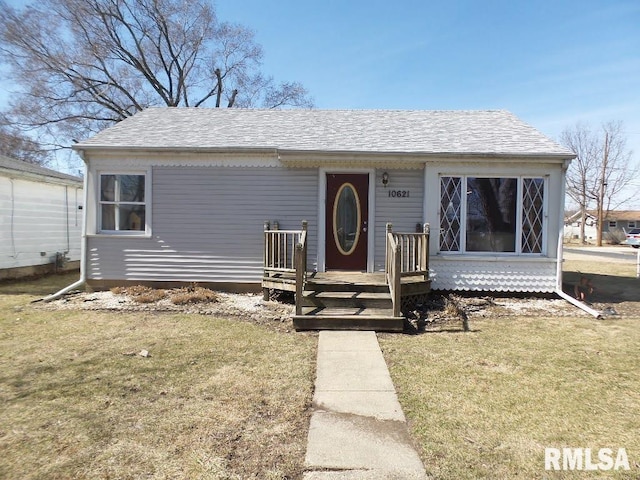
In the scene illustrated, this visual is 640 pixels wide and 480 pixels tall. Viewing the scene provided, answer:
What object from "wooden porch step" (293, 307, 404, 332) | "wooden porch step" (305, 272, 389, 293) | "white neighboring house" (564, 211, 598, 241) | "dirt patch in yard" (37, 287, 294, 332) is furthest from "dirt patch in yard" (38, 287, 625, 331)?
"white neighboring house" (564, 211, 598, 241)

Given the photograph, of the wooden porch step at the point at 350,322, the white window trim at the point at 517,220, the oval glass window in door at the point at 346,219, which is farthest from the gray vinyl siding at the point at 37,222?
the white window trim at the point at 517,220

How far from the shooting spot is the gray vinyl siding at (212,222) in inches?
324

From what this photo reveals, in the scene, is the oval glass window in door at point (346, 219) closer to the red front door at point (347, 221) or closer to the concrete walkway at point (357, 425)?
the red front door at point (347, 221)

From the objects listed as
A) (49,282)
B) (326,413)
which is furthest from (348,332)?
(49,282)

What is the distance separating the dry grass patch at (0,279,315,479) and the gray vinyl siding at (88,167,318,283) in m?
2.47

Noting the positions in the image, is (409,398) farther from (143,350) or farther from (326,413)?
(143,350)

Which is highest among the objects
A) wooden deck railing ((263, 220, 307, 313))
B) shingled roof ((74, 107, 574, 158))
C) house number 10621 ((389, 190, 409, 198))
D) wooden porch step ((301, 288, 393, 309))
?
shingled roof ((74, 107, 574, 158))

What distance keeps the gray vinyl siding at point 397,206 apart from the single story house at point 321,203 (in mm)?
22

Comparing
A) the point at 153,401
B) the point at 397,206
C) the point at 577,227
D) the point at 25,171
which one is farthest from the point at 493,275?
the point at 577,227

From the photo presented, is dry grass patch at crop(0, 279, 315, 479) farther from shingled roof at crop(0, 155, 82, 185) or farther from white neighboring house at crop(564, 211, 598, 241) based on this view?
white neighboring house at crop(564, 211, 598, 241)

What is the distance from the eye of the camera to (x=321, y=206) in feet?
26.8

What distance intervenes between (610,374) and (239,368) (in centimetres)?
428

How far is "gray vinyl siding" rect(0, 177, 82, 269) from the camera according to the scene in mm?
10391

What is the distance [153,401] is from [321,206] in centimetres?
543
